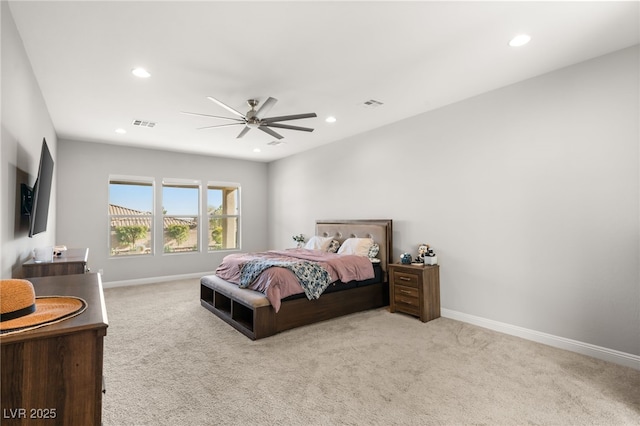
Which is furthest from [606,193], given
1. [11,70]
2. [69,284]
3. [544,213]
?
[11,70]

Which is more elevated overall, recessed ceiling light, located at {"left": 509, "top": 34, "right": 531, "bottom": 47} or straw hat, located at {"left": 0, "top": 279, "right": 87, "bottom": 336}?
recessed ceiling light, located at {"left": 509, "top": 34, "right": 531, "bottom": 47}

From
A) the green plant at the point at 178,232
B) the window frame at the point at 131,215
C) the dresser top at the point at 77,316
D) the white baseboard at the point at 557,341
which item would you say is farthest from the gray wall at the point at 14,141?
the white baseboard at the point at 557,341

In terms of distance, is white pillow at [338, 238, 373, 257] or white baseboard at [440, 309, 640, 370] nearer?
white baseboard at [440, 309, 640, 370]

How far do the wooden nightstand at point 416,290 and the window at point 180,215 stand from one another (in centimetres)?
486

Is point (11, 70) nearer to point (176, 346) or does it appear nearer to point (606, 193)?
point (176, 346)

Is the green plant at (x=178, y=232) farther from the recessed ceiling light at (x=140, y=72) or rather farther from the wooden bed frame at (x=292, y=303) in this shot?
the recessed ceiling light at (x=140, y=72)

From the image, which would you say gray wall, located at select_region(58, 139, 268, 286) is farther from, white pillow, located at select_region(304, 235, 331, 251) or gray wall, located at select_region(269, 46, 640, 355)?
gray wall, located at select_region(269, 46, 640, 355)

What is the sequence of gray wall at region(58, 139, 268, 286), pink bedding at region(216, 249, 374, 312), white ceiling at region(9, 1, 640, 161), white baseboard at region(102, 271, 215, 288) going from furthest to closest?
1. white baseboard at region(102, 271, 215, 288)
2. gray wall at region(58, 139, 268, 286)
3. pink bedding at region(216, 249, 374, 312)
4. white ceiling at region(9, 1, 640, 161)

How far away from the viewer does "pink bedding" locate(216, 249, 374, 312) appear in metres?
3.65

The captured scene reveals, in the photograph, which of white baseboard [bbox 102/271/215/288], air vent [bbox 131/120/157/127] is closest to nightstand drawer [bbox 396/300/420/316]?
air vent [bbox 131/120/157/127]

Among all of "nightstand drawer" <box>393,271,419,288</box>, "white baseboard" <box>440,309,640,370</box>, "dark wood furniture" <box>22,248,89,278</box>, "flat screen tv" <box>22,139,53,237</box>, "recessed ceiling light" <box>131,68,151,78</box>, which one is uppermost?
"recessed ceiling light" <box>131,68,151,78</box>

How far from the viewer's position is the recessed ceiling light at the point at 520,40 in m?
2.70

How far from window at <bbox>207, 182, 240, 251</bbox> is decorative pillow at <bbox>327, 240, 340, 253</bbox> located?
125 inches

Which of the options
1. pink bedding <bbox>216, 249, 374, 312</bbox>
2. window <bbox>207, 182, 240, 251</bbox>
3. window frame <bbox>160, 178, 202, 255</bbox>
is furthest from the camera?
window <bbox>207, 182, 240, 251</bbox>
